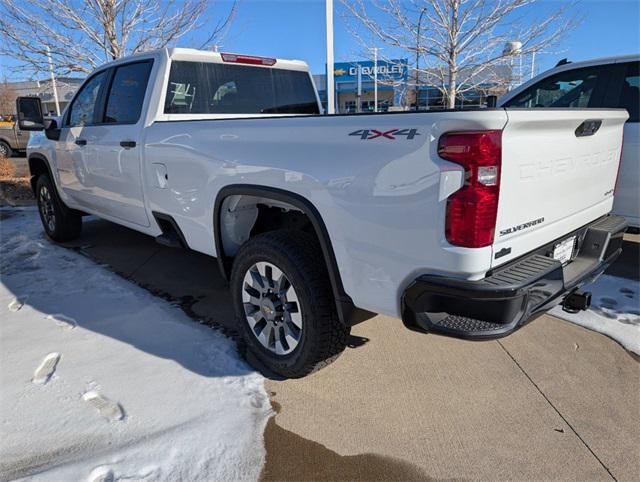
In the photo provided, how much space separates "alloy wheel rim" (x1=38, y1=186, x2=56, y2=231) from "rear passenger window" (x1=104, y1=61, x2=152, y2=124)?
2051mm

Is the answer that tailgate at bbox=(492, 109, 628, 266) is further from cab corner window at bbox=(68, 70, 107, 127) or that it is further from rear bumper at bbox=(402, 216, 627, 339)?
cab corner window at bbox=(68, 70, 107, 127)

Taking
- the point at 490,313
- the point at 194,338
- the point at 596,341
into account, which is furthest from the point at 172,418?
the point at 596,341

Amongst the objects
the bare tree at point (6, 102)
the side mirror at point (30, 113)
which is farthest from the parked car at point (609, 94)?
the bare tree at point (6, 102)

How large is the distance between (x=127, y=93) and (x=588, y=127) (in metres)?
3.65

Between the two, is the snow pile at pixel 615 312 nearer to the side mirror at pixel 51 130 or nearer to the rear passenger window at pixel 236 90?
the rear passenger window at pixel 236 90

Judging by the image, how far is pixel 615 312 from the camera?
3750 millimetres

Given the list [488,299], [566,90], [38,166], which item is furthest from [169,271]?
[566,90]

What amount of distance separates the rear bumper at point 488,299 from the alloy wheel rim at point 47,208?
5288mm

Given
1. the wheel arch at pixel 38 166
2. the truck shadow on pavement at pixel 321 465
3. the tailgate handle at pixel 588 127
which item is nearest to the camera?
the truck shadow on pavement at pixel 321 465

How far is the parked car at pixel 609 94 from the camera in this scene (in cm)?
426

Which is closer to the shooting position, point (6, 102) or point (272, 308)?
point (272, 308)

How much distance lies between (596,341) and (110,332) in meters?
3.48

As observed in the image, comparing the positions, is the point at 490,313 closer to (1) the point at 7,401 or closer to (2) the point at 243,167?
(2) the point at 243,167

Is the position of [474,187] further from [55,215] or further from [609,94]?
[55,215]
